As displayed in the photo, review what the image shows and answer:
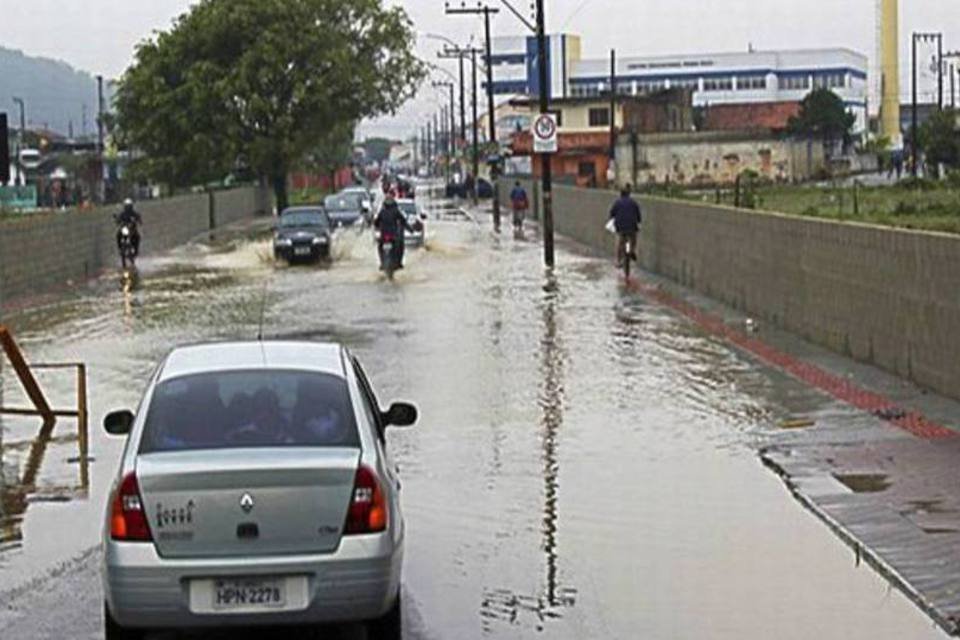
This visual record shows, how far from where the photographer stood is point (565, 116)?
4427 inches

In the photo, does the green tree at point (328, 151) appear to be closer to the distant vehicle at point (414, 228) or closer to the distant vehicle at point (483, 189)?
the distant vehicle at point (483, 189)

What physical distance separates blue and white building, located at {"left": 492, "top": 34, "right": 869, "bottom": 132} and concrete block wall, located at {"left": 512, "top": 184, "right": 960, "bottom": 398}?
142740mm

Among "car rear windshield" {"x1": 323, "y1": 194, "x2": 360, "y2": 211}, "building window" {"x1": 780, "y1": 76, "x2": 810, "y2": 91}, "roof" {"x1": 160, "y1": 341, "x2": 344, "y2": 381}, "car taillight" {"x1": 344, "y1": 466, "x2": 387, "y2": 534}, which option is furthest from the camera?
"building window" {"x1": 780, "y1": 76, "x2": 810, "y2": 91}

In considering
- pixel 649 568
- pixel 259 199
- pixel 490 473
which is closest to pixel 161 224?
pixel 259 199

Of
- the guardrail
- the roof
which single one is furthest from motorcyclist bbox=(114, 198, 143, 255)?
the roof

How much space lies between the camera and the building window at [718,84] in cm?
17975

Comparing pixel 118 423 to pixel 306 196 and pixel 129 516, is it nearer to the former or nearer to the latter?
pixel 129 516

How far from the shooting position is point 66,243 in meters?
42.2

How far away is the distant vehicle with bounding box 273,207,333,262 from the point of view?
46.7m

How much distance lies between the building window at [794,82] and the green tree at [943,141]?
96.9 meters

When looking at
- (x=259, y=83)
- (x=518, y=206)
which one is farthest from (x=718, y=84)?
(x=518, y=206)

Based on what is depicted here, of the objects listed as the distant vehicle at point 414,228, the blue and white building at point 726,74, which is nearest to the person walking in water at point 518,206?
the distant vehicle at point 414,228

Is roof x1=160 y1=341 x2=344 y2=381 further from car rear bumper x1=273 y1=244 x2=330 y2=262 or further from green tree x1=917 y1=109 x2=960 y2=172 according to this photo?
green tree x1=917 y1=109 x2=960 y2=172

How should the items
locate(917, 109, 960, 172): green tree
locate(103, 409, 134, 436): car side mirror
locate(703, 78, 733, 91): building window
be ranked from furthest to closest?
locate(703, 78, 733, 91): building window → locate(917, 109, 960, 172): green tree → locate(103, 409, 134, 436): car side mirror
